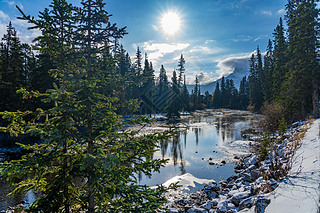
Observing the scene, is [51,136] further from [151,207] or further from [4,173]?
[151,207]

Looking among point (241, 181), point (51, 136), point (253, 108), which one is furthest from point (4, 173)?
point (253, 108)

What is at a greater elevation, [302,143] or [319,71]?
[319,71]

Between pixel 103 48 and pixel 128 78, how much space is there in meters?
1.05

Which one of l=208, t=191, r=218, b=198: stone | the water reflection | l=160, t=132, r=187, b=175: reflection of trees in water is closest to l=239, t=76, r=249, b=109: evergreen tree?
Answer: the water reflection

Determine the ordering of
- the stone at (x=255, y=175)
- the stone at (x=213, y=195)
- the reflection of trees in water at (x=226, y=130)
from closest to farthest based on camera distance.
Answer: the stone at (x=255, y=175)
the stone at (x=213, y=195)
the reflection of trees in water at (x=226, y=130)

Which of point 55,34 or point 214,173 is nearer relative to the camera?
point 55,34

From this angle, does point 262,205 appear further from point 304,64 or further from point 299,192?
point 304,64

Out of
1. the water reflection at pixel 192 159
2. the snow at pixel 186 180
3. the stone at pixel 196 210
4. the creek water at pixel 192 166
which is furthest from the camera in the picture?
the water reflection at pixel 192 159

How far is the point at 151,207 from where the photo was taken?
3.70 m

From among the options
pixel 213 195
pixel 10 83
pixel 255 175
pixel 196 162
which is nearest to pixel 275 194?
pixel 255 175

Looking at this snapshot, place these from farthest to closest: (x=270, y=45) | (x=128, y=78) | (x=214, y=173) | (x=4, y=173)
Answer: (x=270, y=45)
(x=214, y=173)
(x=128, y=78)
(x=4, y=173)

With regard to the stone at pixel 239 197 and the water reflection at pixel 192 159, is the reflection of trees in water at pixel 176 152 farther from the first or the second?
the stone at pixel 239 197

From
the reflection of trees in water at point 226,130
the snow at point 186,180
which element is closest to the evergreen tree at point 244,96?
the reflection of trees in water at point 226,130

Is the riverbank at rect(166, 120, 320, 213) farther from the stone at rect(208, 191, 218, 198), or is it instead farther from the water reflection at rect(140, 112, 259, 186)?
the water reflection at rect(140, 112, 259, 186)
